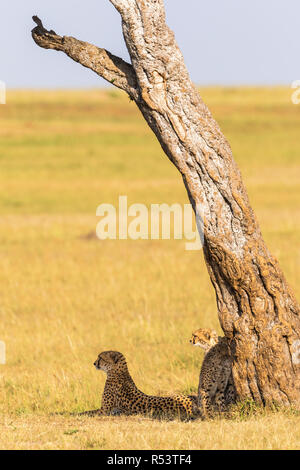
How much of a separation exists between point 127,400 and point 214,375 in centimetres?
101

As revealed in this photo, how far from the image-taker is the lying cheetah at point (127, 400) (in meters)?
9.23

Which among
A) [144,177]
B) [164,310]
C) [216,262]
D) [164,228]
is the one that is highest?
[144,177]

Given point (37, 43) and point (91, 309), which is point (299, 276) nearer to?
point (91, 309)

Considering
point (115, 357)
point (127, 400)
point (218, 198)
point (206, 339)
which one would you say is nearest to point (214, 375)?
point (206, 339)

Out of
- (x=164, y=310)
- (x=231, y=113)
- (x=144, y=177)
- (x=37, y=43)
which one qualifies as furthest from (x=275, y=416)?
(x=231, y=113)

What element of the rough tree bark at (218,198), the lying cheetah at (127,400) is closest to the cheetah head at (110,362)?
the lying cheetah at (127,400)

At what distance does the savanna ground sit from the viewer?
812cm

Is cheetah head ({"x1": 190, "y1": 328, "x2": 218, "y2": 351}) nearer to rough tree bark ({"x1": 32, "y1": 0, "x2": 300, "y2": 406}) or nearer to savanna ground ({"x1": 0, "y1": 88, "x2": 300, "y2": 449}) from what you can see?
rough tree bark ({"x1": 32, "y1": 0, "x2": 300, "y2": 406})

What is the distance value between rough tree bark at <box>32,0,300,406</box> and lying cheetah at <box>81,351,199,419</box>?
649 millimetres

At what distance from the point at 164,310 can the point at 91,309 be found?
1.37 m

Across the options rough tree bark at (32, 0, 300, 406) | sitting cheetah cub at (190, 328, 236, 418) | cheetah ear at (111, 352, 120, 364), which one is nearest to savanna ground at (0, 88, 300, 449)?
sitting cheetah cub at (190, 328, 236, 418)

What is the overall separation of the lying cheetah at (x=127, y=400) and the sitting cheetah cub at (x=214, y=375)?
0.19 m

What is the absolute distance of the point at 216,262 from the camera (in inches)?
348

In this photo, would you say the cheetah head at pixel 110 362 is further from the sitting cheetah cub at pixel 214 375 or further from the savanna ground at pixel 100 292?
the sitting cheetah cub at pixel 214 375
